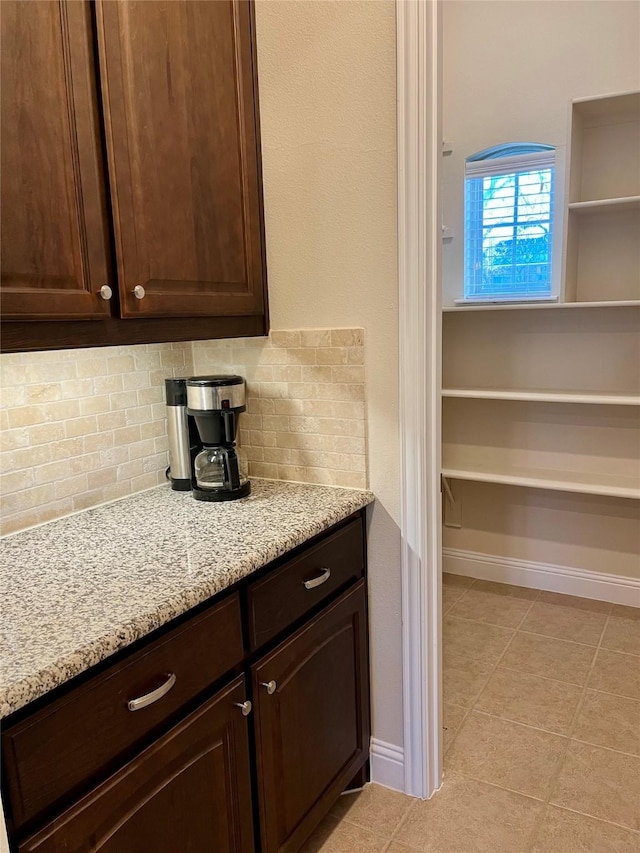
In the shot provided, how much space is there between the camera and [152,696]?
1.10 meters

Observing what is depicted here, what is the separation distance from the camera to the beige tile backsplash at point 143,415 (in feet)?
5.02

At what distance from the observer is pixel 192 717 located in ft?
3.96

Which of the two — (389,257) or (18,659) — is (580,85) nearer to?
(389,257)

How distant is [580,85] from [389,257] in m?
1.74

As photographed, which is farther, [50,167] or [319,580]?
[319,580]

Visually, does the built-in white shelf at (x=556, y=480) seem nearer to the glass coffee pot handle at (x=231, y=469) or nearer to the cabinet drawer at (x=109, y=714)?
the glass coffee pot handle at (x=231, y=469)

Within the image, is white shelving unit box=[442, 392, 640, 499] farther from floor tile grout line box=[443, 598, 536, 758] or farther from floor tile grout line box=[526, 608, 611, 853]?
floor tile grout line box=[526, 608, 611, 853]

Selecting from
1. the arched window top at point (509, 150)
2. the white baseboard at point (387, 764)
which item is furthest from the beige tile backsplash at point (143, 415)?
the arched window top at point (509, 150)

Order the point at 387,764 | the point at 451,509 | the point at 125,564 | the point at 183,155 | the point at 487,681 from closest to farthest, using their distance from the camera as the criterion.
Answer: the point at 125,564, the point at 183,155, the point at 387,764, the point at 487,681, the point at 451,509

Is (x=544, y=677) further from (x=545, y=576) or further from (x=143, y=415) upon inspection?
(x=143, y=415)

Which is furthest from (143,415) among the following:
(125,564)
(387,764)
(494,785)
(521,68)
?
(521,68)

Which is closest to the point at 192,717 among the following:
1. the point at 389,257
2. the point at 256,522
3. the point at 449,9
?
the point at 256,522

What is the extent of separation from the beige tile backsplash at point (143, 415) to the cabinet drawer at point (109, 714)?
598mm

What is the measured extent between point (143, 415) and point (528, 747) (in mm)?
1596
